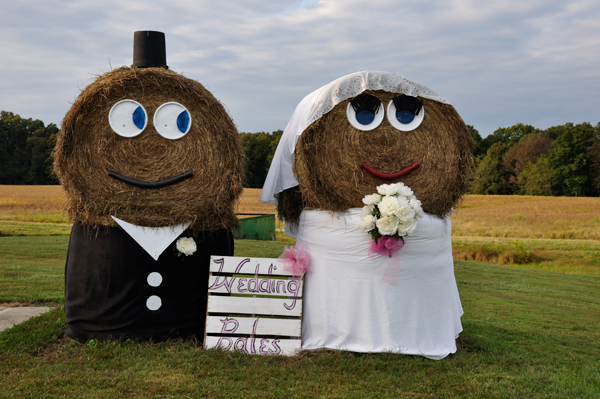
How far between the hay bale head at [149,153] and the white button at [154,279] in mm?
518

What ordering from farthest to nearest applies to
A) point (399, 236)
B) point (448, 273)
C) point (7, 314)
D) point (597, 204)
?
point (597, 204), point (7, 314), point (448, 273), point (399, 236)

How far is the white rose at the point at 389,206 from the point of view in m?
4.71

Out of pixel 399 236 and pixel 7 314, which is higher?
pixel 399 236

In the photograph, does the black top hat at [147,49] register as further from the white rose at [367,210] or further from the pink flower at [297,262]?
the white rose at [367,210]

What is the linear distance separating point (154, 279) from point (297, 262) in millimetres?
1452

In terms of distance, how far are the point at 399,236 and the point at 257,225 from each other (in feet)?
42.5

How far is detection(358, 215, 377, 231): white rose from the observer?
4859 mm

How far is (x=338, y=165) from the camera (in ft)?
16.9

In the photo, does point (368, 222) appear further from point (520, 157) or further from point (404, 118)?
point (520, 157)

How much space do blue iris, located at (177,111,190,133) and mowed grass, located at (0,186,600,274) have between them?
6.51 metres

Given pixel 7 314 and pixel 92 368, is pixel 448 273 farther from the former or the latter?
pixel 7 314

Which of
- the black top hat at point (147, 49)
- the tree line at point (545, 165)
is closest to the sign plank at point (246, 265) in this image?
the black top hat at point (147, 49)

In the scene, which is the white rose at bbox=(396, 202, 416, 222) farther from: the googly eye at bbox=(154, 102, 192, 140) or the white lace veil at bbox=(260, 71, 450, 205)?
the googly eye at bbox=(154, 102, 192, 140)

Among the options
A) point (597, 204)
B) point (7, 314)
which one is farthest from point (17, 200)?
point (597, 204)
